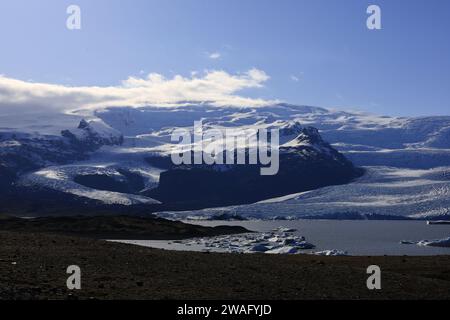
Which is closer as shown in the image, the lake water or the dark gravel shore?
the dark gravel shore

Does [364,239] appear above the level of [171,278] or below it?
below

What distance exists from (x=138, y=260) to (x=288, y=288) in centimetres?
949

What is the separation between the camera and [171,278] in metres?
30.0

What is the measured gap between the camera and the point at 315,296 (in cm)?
2697

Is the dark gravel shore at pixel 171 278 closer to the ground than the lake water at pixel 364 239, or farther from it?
farther from it

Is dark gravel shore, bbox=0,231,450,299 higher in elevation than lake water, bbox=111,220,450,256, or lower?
higher

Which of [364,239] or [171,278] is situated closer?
[171,278]

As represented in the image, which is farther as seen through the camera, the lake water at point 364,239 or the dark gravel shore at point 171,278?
the lake water at point 364,239

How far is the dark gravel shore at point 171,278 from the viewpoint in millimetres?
25812

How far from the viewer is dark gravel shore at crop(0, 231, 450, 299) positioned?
25.8 meters
